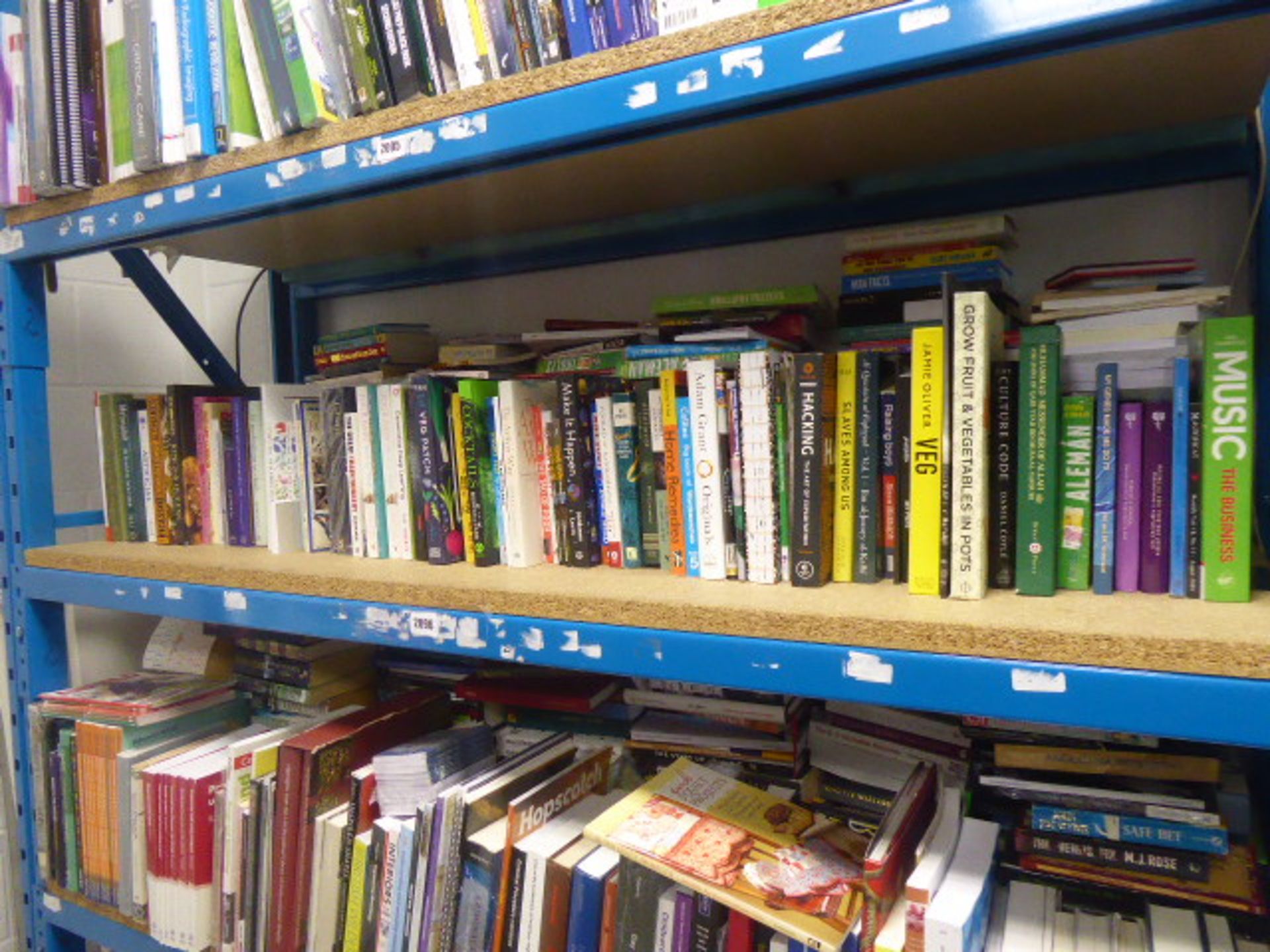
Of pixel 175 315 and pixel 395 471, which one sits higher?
pixel 175 315

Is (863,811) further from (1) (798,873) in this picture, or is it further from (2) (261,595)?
(2) (261,595)

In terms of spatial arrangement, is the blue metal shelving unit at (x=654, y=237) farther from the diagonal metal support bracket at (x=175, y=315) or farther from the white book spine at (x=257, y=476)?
the white book spine at (x=257, y=476)

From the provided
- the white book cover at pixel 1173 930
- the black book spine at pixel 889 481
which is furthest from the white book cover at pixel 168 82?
the white book cover at pixel 1173 930

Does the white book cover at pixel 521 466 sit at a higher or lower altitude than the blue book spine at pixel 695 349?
lower

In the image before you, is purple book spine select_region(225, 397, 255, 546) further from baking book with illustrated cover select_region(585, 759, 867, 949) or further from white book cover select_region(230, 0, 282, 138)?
baking book with illustrated cover select_region(585, 759, 867, 949)

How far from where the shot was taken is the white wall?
4.52ft

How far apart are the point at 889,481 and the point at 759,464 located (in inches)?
4.4

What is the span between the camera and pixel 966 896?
635 mm

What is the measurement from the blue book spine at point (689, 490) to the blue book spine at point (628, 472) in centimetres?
7

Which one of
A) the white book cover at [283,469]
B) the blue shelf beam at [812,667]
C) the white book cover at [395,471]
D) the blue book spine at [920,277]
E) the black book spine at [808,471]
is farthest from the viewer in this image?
the white book cover at [283,469]

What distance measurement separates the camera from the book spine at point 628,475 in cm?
85

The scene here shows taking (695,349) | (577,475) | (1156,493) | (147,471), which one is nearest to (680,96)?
(695,349)

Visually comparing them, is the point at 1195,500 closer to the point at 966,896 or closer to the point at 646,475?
the point at 966,896

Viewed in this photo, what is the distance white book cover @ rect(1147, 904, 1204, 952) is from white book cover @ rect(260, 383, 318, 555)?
3.09 ft
